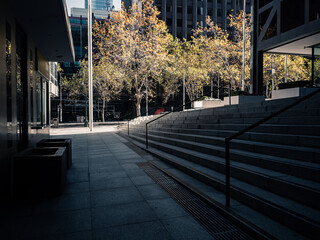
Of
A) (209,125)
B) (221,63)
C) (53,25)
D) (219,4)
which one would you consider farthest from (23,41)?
(219,4)

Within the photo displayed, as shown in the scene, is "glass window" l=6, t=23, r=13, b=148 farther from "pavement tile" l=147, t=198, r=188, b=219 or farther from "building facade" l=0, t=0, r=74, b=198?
"pavement tile" l=147, t=198, r=188, b=219

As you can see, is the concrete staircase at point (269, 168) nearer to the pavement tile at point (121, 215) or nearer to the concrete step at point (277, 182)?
the concrete step at point (277, 182)

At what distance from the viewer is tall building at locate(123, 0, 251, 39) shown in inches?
2072

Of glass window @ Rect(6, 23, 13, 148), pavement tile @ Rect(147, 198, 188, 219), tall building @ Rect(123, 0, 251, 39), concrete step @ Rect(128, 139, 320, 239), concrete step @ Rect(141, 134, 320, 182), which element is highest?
tall building @ Rect(123, 0, 251, 39)

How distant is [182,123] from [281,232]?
899 centimetres

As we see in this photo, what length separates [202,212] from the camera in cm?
409

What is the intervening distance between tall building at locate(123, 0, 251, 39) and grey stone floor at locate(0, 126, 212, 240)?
51.2 metres

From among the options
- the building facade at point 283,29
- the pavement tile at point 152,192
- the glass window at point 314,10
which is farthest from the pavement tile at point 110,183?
the glass window at point 314,10

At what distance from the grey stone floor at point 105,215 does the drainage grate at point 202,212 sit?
0.45 feet

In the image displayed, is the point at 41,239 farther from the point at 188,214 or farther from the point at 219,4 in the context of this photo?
the point at 219,4

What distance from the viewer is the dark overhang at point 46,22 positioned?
5723 mm

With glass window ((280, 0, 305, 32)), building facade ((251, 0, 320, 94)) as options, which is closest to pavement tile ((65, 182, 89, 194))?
building facade ((251, 0, 320, 94))

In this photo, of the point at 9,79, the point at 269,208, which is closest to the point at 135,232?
the point at 269,208

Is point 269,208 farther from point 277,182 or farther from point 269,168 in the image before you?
point 269,168
